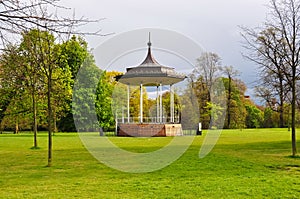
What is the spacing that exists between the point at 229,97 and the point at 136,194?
47.8 m

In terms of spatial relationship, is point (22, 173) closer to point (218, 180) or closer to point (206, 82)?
point (218, 180)

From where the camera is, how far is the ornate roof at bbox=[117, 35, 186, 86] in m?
31.9

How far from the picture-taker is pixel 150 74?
1253 inches

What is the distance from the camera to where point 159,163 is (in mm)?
12438

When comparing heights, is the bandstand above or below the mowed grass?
above

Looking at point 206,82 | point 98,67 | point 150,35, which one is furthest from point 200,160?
point 206,82

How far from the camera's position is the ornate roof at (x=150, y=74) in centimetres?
3186

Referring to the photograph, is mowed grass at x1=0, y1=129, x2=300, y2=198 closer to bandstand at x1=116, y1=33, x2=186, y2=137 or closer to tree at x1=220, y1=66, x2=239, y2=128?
bandstand at x1=116, y1=33, x2=186, y2=137

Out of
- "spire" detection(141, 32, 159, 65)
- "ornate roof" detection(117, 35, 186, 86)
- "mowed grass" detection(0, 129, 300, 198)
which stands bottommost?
"mowed grass" detection(0, 129, 300, 198)

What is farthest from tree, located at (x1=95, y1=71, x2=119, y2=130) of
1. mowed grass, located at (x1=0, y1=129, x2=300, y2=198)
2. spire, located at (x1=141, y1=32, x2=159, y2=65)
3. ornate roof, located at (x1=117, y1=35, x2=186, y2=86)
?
mowed grass, located at (x1=0, y1=129, x2=300, y2=198)

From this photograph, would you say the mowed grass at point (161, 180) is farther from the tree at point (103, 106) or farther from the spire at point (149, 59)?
the tree at point (103, 106)

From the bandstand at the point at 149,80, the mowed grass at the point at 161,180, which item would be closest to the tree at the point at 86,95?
the bandstand at the point at 149,80

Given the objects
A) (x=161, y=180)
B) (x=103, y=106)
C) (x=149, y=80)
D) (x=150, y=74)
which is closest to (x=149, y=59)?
(x=149, y=80)

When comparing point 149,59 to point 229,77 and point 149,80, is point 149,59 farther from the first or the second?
point 229,77
